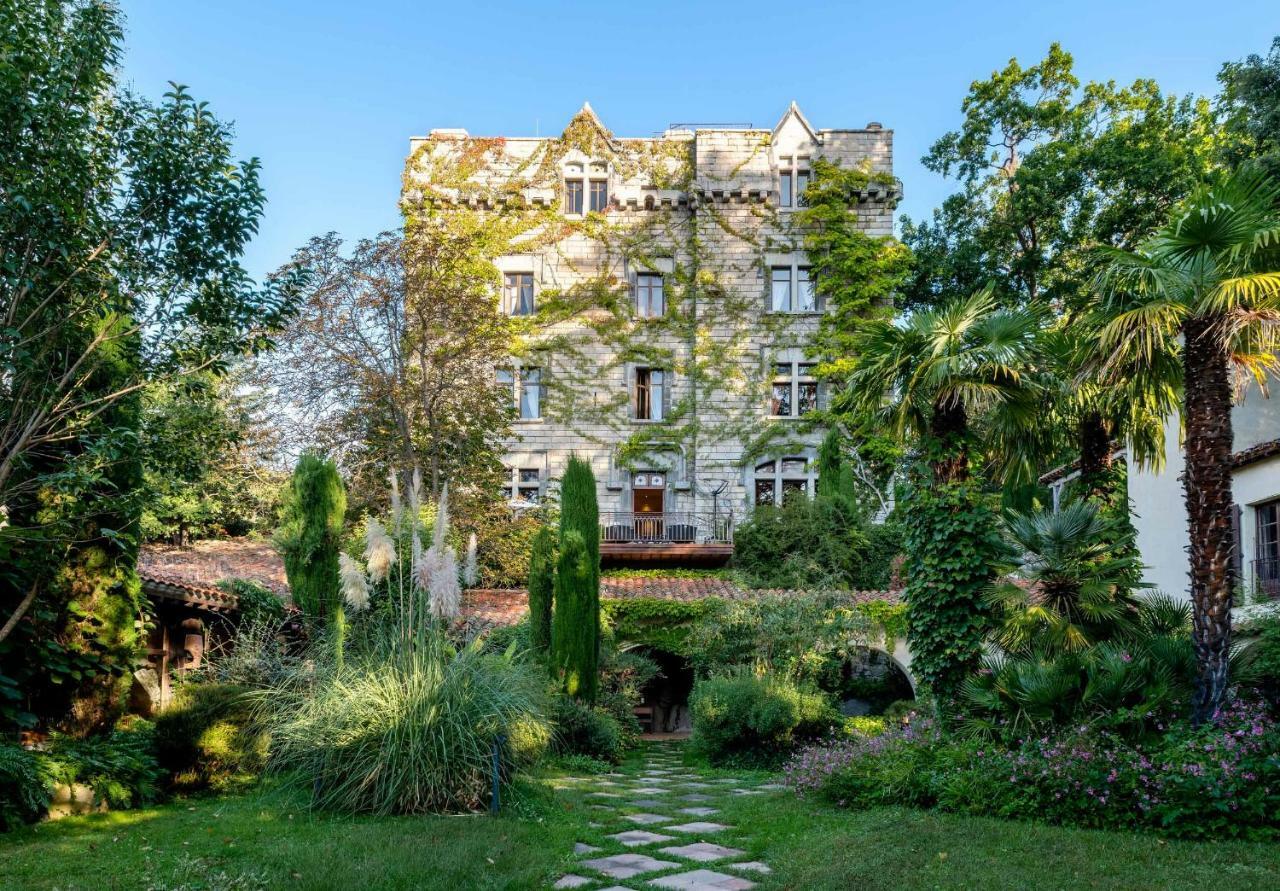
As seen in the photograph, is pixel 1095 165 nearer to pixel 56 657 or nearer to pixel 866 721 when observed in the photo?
pixel 866 721

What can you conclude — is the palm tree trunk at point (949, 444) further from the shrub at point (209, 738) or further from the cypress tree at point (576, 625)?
the shrub at point (209, 738)

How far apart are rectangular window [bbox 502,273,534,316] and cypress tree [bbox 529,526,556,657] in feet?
43.3

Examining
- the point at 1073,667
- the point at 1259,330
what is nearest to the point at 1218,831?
the point at 1073,667

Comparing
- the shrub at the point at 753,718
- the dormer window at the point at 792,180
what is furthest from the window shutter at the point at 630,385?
the shrub at the point at 753,718

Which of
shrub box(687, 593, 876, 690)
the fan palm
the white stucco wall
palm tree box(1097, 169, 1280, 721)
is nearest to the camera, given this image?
palm tree box(1097, 169, 1280, 721)

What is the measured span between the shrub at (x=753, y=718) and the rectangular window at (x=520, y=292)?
16.4m

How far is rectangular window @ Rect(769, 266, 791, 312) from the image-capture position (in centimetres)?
2784

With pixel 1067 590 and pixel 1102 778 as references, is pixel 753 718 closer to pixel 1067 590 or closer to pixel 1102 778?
pixel 1067 590

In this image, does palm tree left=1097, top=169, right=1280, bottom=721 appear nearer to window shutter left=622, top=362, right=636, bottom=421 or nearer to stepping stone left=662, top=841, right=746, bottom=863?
stepping stone left=662, top=841, right=746, bottom=863

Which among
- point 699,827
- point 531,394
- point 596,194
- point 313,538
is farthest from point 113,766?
point 596,194

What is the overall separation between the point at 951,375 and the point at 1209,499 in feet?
9.07

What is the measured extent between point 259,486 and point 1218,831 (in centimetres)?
2314

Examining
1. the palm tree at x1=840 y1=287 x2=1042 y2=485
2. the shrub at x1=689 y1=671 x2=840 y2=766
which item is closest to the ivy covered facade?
the shrub at x1=689 y1=671 x2=840 y2=766

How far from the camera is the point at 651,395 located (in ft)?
91.0
